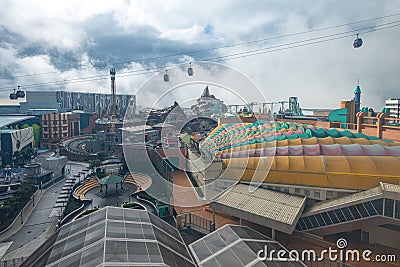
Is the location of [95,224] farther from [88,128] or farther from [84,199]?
[88,128]

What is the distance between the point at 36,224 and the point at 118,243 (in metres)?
14.7

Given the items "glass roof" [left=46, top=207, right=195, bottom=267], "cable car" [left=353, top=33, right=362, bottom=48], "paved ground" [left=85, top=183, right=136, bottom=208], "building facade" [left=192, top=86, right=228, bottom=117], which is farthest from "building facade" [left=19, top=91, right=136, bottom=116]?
"glass roof" [left=46, top=207, right=195, bottom=267]

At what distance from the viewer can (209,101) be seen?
46.4 metres

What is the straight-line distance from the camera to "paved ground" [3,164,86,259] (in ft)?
50.4

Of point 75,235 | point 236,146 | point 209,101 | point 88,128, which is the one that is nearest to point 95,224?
point 75,235

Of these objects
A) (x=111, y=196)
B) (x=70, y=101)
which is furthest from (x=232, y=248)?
(x=70, y=101)

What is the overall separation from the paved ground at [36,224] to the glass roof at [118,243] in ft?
31.0

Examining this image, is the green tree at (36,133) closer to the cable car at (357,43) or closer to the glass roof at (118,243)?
the glass roof at (118,243)

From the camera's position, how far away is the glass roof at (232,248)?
289 inches

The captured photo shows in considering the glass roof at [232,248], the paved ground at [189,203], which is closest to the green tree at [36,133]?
the paved ground at [189,203]

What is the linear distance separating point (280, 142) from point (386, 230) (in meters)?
6.23

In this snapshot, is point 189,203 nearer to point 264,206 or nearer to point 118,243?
point 264,206

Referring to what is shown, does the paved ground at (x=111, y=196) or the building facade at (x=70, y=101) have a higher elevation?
the building facade at (x=70, y=101)

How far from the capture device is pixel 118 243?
6598mm
